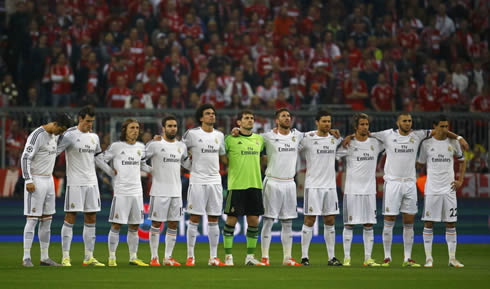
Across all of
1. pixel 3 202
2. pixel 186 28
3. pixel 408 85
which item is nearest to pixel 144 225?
pixel 3 202

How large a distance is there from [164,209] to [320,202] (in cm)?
282

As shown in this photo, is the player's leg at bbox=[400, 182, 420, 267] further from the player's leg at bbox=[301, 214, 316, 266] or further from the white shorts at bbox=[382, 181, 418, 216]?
the player's leg at bbox=[301, 214, 316, 266]

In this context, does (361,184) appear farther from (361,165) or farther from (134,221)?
(134,221)

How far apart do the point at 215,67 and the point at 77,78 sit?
3.87 meters

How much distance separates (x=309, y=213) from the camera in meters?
17.4

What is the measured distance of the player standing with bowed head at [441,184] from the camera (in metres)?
17.5

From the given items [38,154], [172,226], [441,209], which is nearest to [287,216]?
[172,226]

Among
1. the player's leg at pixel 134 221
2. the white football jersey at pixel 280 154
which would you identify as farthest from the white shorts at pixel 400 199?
the player's leg at pixel 134 221

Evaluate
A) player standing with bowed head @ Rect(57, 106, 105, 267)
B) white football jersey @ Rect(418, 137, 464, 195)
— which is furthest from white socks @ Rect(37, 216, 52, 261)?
white football jersey @ Rect(418, 137, 464, 195)

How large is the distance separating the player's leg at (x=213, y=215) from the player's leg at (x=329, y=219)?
1952 mm

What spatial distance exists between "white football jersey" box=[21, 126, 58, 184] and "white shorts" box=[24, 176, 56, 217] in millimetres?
141

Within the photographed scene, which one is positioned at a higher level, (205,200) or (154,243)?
(205,200)

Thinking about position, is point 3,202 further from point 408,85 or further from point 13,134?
point 408,85

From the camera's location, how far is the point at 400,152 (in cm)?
1755
